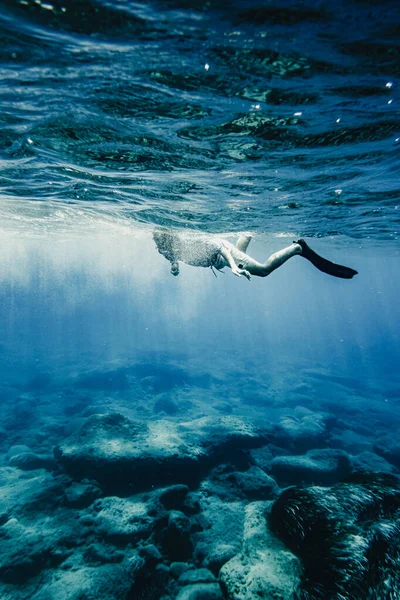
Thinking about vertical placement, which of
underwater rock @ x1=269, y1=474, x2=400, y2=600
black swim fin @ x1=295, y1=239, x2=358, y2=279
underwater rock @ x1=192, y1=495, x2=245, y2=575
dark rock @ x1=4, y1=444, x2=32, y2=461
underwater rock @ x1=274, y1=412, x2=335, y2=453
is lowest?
underwater rock @ x1=274, y1=412, x2=335, y2=453

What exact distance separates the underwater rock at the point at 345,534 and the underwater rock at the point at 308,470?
575cm

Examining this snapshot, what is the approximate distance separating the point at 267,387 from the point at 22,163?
29.0 m

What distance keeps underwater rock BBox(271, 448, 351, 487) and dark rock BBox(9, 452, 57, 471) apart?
10053 millimetres

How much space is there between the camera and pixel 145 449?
11391 mm

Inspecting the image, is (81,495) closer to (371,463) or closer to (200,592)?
(200,592)

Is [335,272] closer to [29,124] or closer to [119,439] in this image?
[29,124]

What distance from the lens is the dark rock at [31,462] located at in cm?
1347

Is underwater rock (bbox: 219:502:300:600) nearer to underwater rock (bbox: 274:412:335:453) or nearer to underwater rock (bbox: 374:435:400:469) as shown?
underwater rock (bbox: 274:412:335:453)

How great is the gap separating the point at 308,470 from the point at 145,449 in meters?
7.07

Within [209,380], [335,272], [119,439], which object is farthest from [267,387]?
[335,272]

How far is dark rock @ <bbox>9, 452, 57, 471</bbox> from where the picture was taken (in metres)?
13.5

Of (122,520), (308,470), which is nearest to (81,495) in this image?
(122,520)

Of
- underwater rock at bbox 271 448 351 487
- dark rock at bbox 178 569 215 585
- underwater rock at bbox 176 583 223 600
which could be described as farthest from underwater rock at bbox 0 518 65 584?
underwater rock at bbox 271 448 351 487

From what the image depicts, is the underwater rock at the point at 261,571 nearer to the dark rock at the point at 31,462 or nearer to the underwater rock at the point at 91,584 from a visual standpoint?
the underwater rock at the point at 91,584
